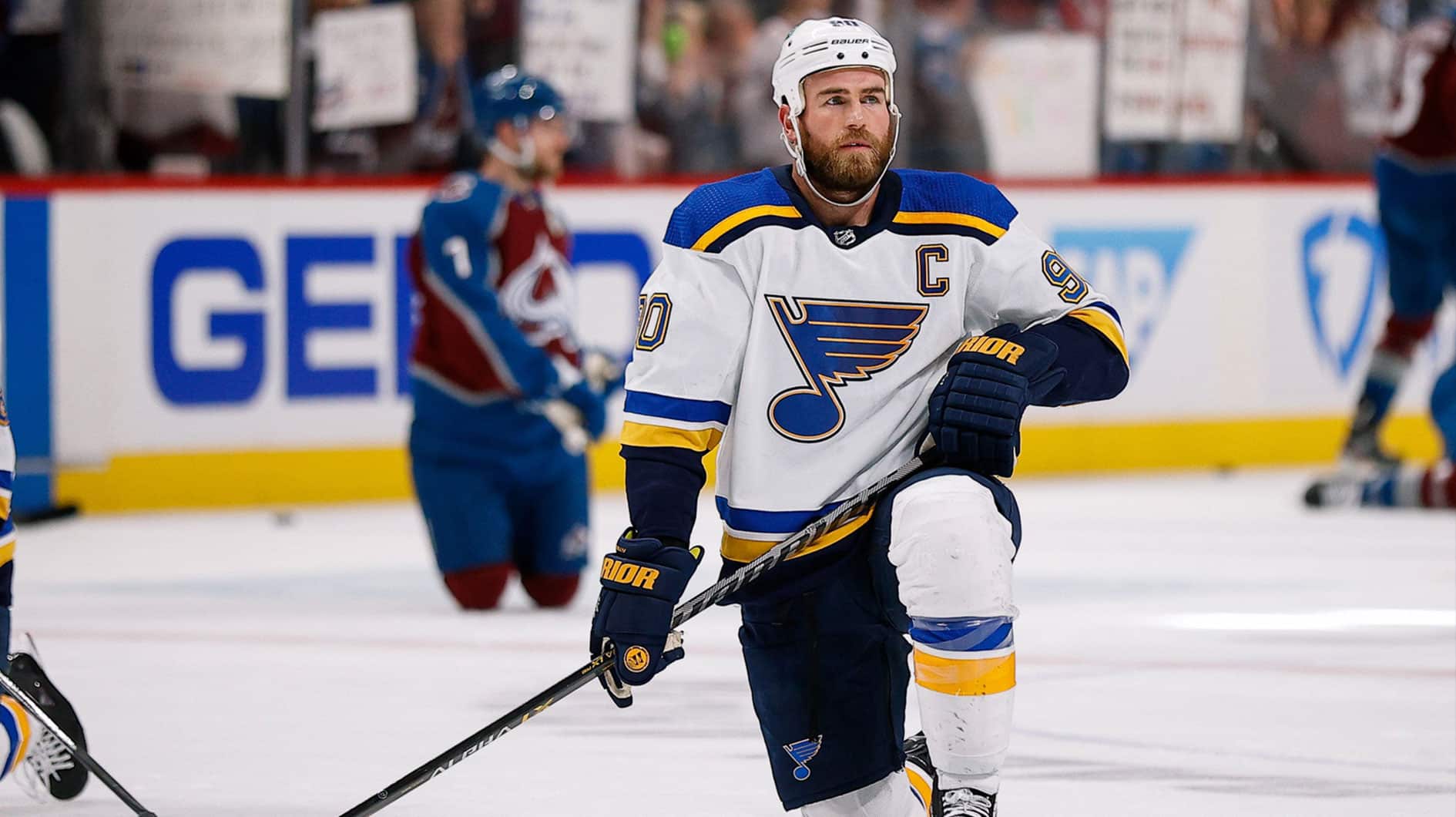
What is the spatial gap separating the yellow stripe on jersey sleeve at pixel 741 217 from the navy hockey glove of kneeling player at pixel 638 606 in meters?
0.38

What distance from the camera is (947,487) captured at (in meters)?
3.01

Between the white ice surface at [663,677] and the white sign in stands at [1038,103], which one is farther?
the white sign in stands at [1038,103]

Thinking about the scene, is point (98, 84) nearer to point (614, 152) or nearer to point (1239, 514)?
point (614, 152)

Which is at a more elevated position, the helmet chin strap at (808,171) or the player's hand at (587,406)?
the helmet chin strap at (808,171)

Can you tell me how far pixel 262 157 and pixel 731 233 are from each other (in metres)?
5.22

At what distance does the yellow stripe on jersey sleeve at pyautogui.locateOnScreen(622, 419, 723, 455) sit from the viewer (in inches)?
123

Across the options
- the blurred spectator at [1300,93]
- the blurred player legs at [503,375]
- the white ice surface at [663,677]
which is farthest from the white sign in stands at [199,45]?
the blurred spectator at [1300,93]

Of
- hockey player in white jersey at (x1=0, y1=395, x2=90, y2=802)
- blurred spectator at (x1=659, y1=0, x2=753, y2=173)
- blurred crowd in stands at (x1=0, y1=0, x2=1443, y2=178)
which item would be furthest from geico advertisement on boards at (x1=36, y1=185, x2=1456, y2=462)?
hockey player in white jersey at (x1=0, y1=395, x2=90, y2=802)

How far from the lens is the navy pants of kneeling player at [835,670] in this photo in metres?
3.22

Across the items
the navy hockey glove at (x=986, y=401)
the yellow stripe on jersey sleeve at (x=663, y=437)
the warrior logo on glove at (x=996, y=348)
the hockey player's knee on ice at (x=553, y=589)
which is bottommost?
the hockey player's knee on ice at (x=553, y=589)

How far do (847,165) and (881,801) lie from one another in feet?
2.61

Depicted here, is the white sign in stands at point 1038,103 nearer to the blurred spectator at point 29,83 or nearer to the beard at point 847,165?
the blurred spectator at point 29,83

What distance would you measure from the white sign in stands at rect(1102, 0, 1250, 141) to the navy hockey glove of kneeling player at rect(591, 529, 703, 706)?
6788 millimetres

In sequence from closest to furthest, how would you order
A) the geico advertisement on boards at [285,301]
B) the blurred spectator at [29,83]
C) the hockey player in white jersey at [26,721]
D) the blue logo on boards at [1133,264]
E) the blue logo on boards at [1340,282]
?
the hockey player in white jersey at [26,721]
the geico advertisement on boards at [285,301]
the blurred spectator at [29,83]
the blue logo on boards at [1133,264]
the blue logo on boards at [1340,282]
